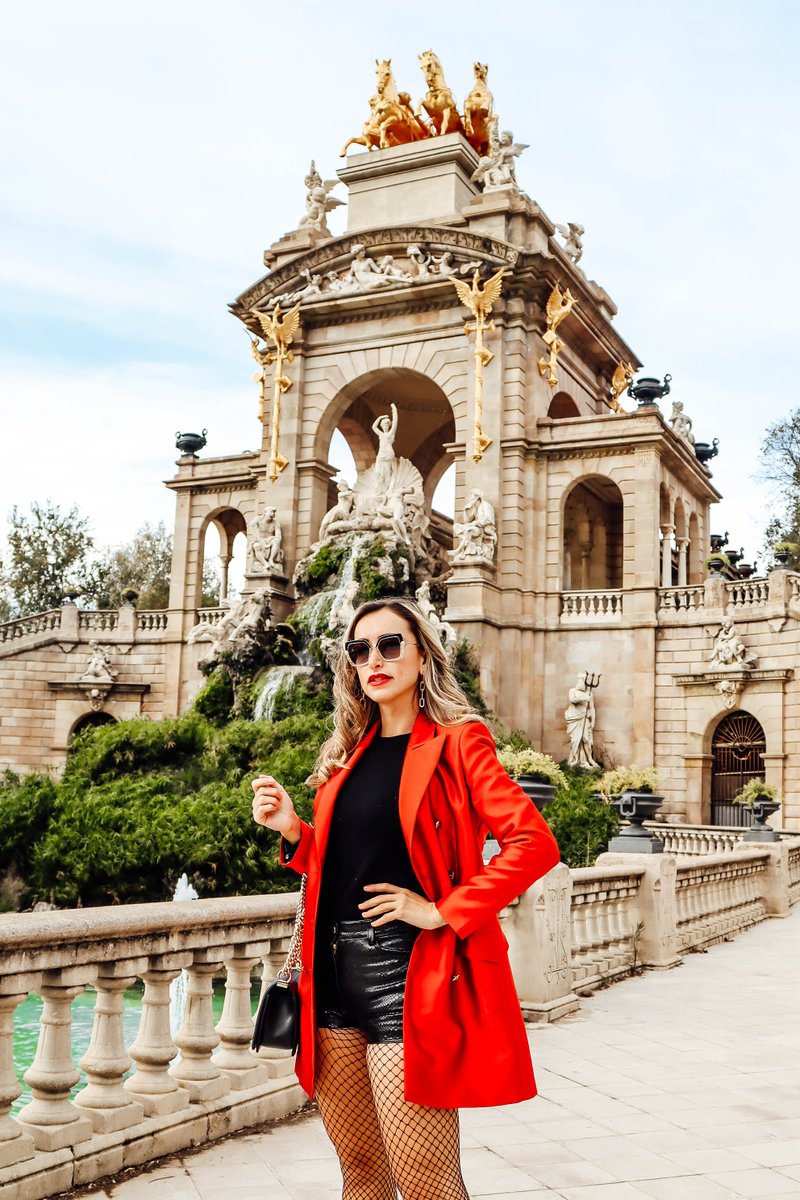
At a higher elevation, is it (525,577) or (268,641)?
(525,577)

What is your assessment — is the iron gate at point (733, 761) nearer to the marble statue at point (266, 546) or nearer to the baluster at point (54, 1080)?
the marble statue at point (266, 546)

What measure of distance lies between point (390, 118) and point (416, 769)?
3546 centimetres

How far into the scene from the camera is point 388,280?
3109 cm

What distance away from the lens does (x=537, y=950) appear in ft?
29.5

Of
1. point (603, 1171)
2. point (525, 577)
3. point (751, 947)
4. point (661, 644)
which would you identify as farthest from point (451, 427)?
point (603, 1171)

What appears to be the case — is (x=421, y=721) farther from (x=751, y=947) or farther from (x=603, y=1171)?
(x=751, y=947)

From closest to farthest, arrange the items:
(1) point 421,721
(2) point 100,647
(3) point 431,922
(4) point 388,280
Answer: (3) point 431,922, (1) point 421,721, (4) point 388,280, (2) point 100,647

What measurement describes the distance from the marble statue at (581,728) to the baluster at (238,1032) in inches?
883

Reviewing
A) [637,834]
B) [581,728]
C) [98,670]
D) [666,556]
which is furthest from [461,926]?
[98,670]

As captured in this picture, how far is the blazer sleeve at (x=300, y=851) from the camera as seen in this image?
12.5ft

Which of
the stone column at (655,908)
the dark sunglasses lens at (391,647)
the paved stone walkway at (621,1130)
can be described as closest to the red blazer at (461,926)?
the dark sunglasses lens at (391,647)

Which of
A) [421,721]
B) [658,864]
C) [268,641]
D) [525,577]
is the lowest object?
[658,864]

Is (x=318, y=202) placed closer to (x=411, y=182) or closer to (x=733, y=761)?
(x=411, y=182)

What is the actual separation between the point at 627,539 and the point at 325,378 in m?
9.46
